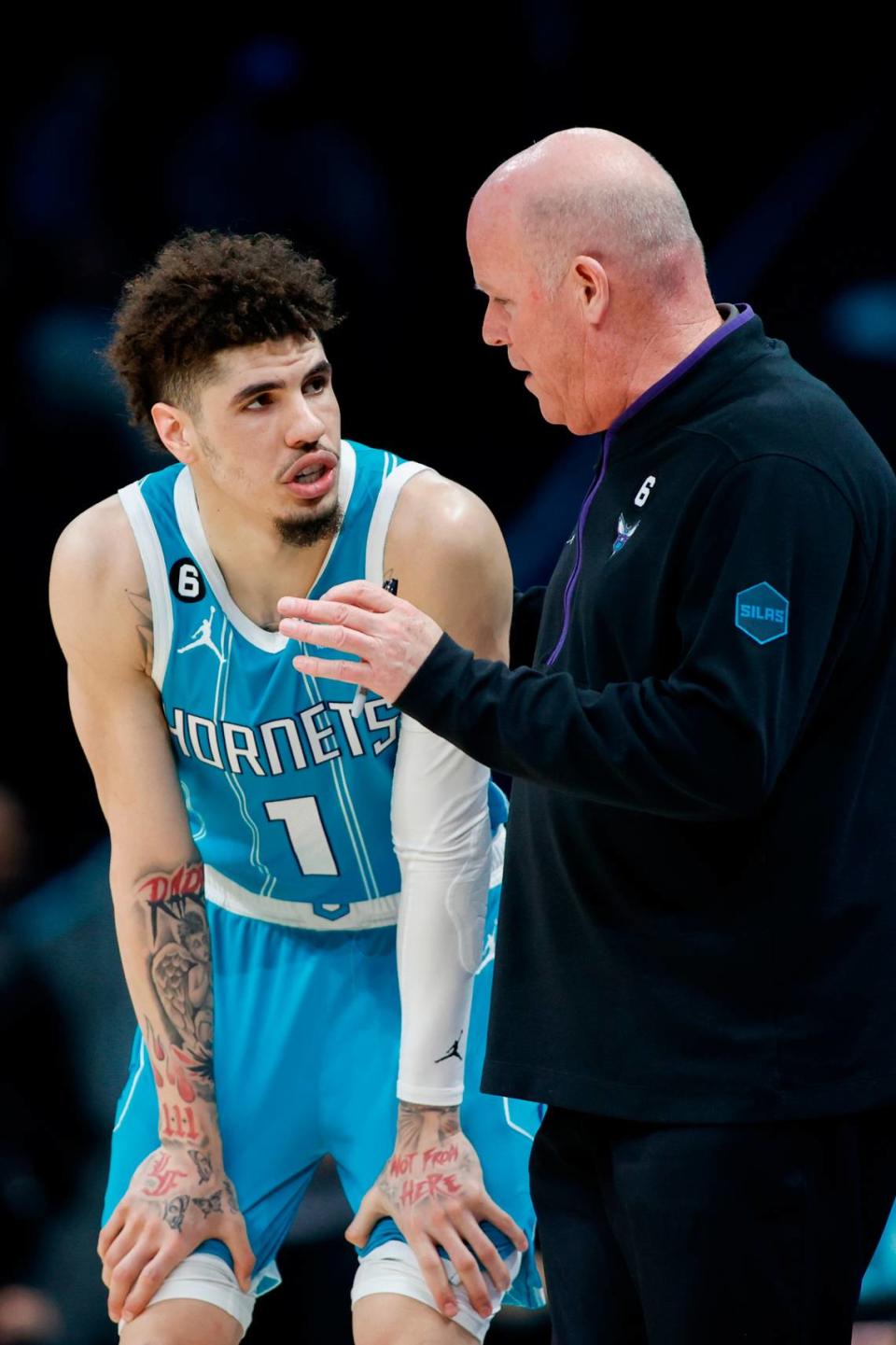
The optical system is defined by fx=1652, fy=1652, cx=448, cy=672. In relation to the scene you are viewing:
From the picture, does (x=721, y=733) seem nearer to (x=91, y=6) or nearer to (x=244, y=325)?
(x=244, y=325)

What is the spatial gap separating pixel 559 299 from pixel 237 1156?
1.36 m

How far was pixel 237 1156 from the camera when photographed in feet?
7.97

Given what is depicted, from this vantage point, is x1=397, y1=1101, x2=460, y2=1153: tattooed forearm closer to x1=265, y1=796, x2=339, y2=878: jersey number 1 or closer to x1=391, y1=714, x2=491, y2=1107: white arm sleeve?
x1=391, y1=714, x2=491, y2=1107: white arm sleeve

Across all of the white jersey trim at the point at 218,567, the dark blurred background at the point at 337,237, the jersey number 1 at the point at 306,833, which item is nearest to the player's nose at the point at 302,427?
the white jersey trim at the point at 218,567

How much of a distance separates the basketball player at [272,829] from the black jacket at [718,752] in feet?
1.75

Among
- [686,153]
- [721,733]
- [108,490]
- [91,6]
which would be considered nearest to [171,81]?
[91,6]

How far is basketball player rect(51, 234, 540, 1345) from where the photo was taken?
228 centimetres

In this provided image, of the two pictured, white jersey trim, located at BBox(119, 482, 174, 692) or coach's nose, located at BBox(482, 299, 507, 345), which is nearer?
coach's nose, located at BBox(482, 299, 507, 345)

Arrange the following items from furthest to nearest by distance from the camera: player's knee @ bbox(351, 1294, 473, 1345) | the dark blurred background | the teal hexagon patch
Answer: the dark blurred background < player's knee @ bbox(351, 1294, 473, 1345) < the teal hexagon patch

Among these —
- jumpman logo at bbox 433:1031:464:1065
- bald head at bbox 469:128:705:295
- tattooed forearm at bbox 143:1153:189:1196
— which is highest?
bald head at bbox 469:128:705:295

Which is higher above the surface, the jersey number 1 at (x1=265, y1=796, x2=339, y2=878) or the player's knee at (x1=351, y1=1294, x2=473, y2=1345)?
the jersey number 1 at (x1=265, y1=796, x2=339, y2=878)

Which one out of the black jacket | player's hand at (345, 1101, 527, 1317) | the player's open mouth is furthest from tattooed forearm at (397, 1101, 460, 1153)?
the player's open mouth

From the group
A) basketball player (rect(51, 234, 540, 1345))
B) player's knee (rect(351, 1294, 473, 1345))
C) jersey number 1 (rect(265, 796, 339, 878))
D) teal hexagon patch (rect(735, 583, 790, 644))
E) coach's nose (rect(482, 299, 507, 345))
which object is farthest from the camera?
jersey number 1 (rect(265, 796, 339, 878))

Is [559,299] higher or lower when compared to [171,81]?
lower
